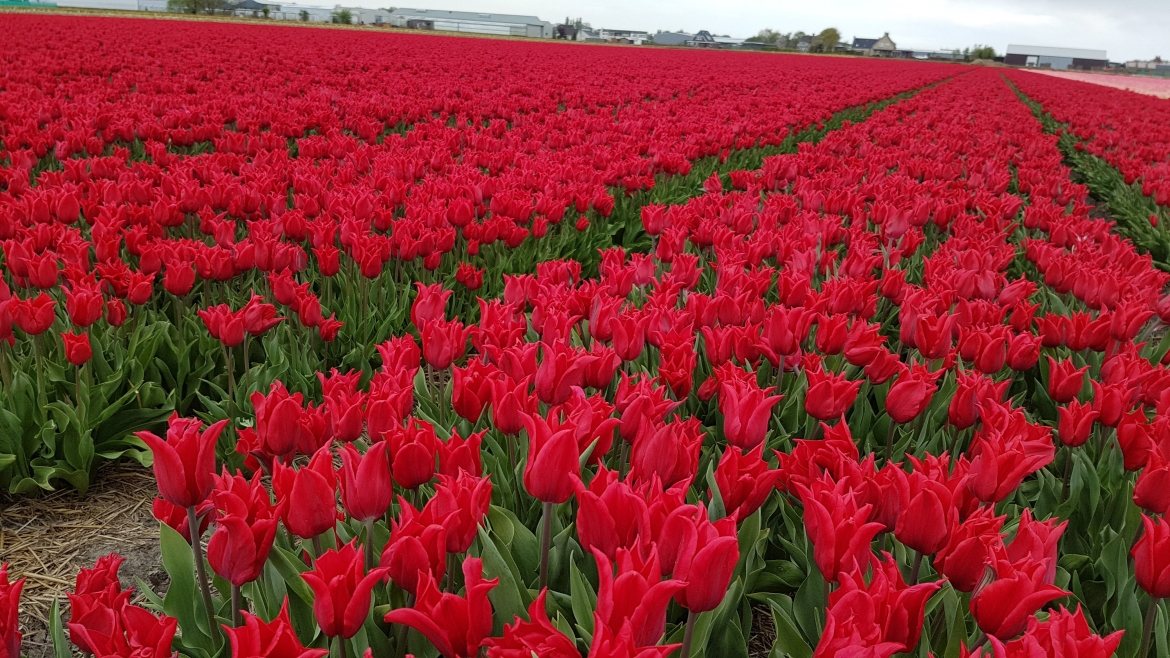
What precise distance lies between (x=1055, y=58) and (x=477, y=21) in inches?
3284

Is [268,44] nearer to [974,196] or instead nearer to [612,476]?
[974,196]

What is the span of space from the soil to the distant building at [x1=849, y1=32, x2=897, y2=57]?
106889mm

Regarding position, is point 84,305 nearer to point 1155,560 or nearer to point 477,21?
point 1155,560

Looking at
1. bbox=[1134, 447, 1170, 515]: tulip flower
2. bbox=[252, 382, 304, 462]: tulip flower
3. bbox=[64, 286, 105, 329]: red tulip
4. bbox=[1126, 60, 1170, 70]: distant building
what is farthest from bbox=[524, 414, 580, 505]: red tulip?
bbox=[1126, 60, 1170, 70]: distant building

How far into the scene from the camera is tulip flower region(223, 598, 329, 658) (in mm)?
972

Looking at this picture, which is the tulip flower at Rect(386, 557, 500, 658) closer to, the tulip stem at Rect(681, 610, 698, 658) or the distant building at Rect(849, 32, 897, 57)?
the tulip stem at Rect(681, 610, 698, 658)

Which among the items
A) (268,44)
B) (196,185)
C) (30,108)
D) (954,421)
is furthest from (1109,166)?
(268,44)

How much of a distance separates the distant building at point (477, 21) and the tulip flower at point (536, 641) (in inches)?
3353

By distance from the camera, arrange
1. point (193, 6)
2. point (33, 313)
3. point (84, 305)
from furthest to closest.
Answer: point (193, 6) < point (84, 305) < point (33, 313)

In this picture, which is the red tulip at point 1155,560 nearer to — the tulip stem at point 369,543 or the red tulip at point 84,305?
the tulip stem at point 369,543

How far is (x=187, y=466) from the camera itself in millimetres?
1336

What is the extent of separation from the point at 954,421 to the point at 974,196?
4.93m

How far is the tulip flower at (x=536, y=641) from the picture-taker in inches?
39.1

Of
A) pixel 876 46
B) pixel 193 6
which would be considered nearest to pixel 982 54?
pixel 876 46
